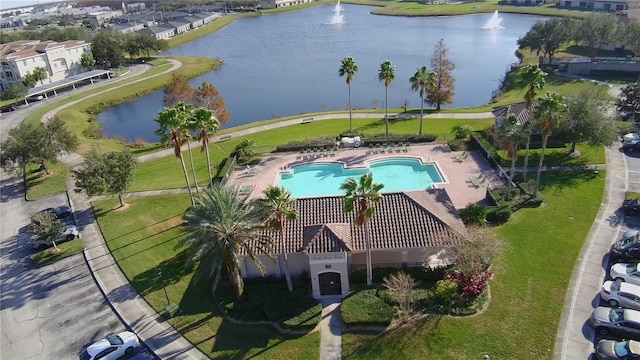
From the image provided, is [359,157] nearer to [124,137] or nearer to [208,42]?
[124,137]

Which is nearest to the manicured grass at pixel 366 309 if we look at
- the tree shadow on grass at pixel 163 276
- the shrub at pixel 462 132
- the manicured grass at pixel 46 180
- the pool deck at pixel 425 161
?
the tree shadow on grass at pixel 163 276

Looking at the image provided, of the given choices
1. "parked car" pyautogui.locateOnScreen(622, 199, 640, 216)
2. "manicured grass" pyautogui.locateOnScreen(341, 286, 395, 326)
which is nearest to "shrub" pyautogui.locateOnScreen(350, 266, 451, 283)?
"manicured grass" pyautogui.locateOnScreen(341, 286, 395, 326)

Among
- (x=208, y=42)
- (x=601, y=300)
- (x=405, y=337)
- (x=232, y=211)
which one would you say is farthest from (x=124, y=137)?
(x=208, y=42)

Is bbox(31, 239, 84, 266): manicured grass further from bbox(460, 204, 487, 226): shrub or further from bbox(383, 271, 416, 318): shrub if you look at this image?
bbox(460, 204, 487, 226): shrub

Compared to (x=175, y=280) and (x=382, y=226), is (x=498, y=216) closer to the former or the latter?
(x=382, y=226)

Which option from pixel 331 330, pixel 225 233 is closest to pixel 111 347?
pixel 225 233

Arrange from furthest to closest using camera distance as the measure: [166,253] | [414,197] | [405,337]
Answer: [166,253] < [414,197] < [405,337]

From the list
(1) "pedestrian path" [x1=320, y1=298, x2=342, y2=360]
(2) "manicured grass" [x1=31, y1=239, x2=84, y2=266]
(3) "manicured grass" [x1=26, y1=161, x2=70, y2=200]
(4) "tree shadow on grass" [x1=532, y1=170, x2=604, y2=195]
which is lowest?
(1) "pedestrian path" [x1=320, y1=298, x2=342, y2=360]
